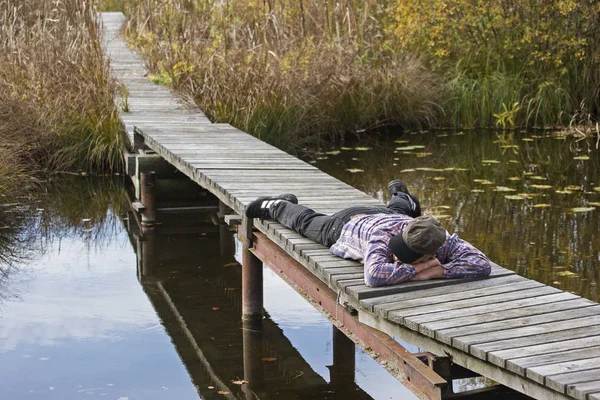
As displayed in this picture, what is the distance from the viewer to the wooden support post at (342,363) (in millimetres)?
5484

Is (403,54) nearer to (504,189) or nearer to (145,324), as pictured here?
(504,189)

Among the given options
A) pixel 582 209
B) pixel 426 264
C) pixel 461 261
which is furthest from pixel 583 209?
pixel 426 264

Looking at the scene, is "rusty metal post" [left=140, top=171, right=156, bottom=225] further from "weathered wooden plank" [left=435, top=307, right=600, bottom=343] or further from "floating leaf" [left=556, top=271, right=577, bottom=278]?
"weathered wooden plank" [left=435, top=307, right=600, bottom=343]

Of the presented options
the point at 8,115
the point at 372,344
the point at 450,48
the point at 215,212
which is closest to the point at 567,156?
the point at 450,48

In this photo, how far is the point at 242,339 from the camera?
614 cm

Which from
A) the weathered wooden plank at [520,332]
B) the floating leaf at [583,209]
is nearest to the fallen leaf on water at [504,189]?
the floating leaf at [583,209]

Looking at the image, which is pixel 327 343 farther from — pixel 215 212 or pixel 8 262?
pixel 215 212

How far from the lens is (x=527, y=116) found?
14188mm

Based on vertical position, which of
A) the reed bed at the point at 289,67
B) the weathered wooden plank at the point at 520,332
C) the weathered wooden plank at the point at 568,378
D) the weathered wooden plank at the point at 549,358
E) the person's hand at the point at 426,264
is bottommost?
the weathered wooden plank at the point at 568,378

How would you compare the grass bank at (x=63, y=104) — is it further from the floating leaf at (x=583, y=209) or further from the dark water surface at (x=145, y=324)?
the floating leaf at (x=583, y=209)

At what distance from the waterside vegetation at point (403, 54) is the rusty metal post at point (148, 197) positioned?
9.61 ft

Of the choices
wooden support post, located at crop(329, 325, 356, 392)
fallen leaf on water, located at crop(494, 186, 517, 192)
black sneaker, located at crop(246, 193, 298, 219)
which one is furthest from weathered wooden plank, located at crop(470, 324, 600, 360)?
fallen leaf on water, located at crop(494, 186, 517, 192)

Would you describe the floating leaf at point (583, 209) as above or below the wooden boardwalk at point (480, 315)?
below

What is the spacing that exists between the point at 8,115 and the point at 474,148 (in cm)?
595
